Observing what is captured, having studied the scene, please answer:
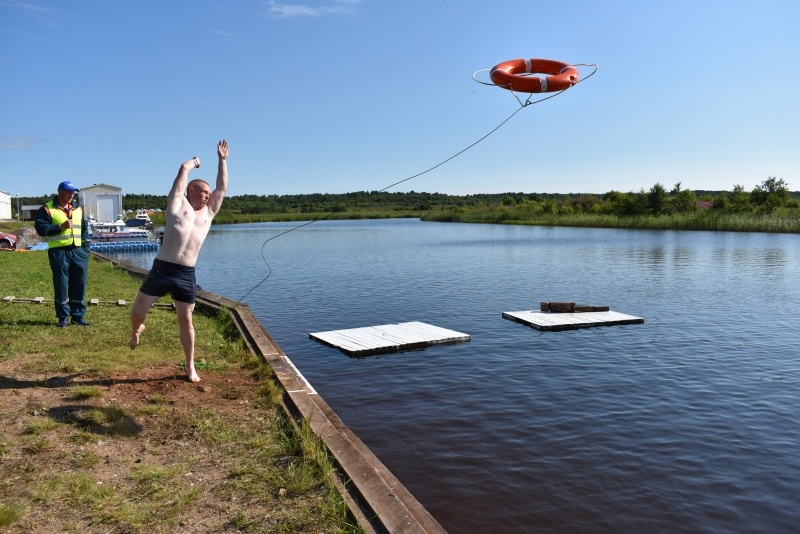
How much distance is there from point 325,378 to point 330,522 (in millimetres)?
5797

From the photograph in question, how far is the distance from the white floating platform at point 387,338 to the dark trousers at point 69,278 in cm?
439

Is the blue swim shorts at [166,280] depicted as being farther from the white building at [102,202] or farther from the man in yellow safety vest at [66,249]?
the white building at [102,202]

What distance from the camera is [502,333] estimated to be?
41.5 ft

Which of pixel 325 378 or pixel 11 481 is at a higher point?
pixel 11 481

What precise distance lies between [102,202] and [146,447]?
56.3 m

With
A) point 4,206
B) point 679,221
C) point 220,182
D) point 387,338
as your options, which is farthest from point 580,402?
point 4,206

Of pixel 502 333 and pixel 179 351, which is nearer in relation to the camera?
pixel 179 351

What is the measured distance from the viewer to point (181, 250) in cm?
569

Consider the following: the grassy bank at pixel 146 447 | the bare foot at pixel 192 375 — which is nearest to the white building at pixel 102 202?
the grassy bank at pixel 146 447

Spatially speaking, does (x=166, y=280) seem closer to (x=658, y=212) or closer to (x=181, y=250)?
(x=181, y=250)

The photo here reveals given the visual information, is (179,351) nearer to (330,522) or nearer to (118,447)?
(118,447)

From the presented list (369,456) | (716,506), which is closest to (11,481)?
(369,456)

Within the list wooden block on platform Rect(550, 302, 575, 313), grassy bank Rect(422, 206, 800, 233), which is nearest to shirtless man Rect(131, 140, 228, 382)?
wooden block on platform Rect(550, 302, 575, 313)

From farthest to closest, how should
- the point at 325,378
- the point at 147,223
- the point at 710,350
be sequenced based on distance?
the point at 147,223, the point at 710,350, the point at 325,378
